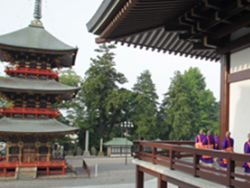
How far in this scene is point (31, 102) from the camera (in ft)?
68.2

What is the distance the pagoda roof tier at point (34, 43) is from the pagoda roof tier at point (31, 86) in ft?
8.34

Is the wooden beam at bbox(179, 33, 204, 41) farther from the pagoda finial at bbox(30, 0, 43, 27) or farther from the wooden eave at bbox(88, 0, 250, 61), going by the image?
the pagoda finial at bbox(30, 0, 43, 27)

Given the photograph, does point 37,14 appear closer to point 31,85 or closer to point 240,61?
point 31,85

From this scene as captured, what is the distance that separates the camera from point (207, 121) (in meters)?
39.6

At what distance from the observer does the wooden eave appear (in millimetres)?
4840

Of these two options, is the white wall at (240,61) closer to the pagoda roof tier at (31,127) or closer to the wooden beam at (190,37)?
the wooden beam at (190,37)

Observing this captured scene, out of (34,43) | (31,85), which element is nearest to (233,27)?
(31,85)

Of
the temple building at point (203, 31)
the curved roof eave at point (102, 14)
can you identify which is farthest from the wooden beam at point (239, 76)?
the curved roof eave at point (102, 14)

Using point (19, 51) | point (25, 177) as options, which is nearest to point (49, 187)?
point (25, 177)

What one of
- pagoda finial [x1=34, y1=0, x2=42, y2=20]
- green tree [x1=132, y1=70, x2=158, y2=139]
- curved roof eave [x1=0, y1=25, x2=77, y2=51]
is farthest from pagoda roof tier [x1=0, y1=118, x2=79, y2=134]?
green tree [x1=132, y1=70, x2=158, y2=139]

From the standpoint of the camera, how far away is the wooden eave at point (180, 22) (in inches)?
191

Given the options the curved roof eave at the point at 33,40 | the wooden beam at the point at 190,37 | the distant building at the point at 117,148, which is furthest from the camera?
the distant building at the point at 117,148

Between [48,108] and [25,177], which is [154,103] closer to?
[48,108]

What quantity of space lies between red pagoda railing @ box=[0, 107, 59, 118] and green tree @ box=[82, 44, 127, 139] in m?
16.2
